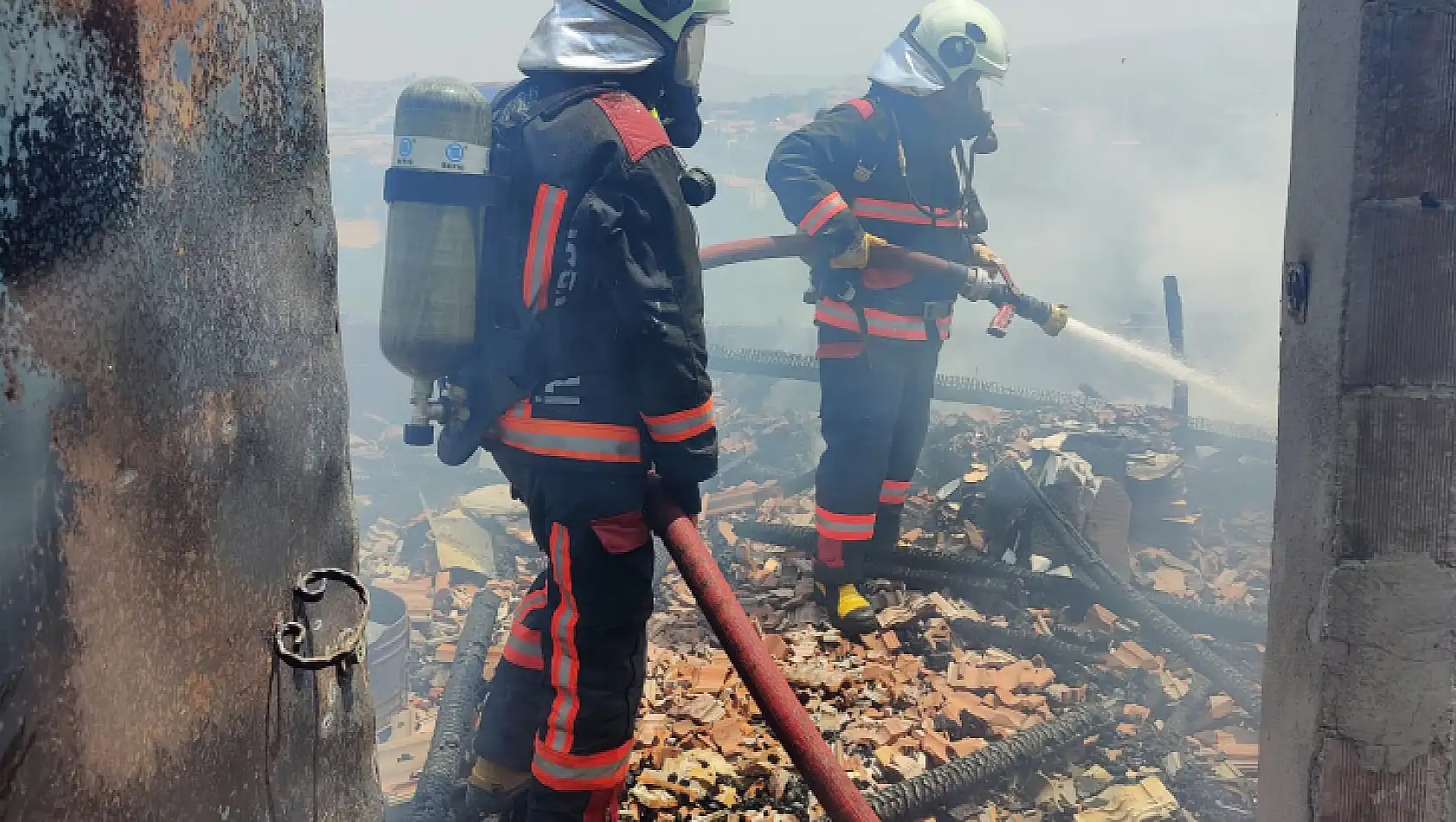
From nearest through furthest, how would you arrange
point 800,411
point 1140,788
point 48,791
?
1. point 48,791
2. point 1140,788
3. point 800,411

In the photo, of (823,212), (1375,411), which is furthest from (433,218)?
(823,212)

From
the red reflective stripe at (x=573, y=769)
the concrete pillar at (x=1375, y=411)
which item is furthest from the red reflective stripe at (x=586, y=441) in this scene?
the concrete pillar at (x=1375, y=411)

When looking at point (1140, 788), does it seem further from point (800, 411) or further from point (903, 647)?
point (800, 411)

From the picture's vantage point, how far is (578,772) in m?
2.86

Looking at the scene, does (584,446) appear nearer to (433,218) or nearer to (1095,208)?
(433,218)

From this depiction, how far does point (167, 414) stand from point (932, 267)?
440cm

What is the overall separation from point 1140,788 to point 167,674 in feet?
12.4

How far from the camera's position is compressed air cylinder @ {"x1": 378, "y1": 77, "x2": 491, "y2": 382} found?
2.68 meters

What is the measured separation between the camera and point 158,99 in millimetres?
1135

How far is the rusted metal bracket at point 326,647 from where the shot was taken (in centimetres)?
144

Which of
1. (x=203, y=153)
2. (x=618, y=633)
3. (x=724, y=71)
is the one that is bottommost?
(x=618, y=633)

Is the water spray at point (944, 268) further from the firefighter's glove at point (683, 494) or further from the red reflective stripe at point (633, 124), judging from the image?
the firefighter's glove at point (683, 494)

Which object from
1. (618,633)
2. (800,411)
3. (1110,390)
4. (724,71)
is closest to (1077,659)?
(618,633)

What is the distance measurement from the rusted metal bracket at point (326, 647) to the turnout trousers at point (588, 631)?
1196mm
